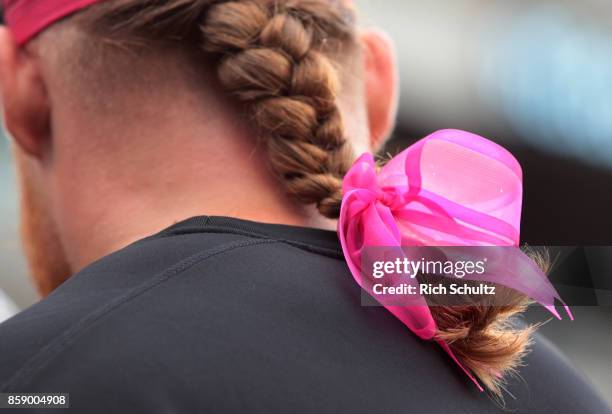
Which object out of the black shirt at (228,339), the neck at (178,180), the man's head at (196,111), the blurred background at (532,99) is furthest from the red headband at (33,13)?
the blurred background at (532,99)

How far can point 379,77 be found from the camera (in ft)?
4.95

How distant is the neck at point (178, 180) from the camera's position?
47.1 inches

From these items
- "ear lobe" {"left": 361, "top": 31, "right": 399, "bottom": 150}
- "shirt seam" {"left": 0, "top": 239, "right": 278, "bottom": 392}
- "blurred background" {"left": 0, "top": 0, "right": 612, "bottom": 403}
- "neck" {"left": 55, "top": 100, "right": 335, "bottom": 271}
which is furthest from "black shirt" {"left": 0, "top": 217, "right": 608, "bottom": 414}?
"blurred background" {"left": 0, "top": 0, "right": 612, "bottom": 403}

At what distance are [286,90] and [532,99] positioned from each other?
17.2 ft

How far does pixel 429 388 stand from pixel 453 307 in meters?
0.12

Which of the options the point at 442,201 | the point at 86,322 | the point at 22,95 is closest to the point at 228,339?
the point at 86,322

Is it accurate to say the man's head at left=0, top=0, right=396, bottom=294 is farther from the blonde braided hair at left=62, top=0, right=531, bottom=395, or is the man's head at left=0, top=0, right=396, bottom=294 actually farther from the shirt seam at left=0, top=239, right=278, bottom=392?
the shirt seam at left=0, top=239, right=278, bottom=392

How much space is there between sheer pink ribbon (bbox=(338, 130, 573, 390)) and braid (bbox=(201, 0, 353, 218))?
0.24 feet

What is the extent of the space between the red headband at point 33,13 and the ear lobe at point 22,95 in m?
0.03

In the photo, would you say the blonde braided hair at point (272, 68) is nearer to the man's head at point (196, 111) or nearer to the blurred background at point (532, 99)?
Result: the man's head at point (196, 111)

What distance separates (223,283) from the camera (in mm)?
973

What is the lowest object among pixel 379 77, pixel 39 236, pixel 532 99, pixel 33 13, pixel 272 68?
pixel 532 99

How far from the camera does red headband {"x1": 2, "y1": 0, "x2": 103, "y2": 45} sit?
4.31 feet

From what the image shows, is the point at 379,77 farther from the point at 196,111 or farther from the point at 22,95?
the point at 22,95
